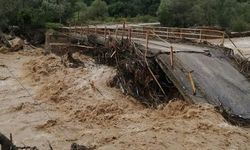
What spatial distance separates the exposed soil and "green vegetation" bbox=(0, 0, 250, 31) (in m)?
20.6

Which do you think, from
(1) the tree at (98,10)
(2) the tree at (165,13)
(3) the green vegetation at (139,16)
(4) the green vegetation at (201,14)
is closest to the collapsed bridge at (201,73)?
(3) the green vegetation at (139,16)

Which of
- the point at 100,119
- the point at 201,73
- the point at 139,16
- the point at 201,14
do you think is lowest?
the point at 139,16

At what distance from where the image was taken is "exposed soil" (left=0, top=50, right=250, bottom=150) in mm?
15859

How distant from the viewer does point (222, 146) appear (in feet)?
50.2

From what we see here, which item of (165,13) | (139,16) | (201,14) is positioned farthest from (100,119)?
(139,16)

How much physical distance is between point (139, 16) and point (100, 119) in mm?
62666

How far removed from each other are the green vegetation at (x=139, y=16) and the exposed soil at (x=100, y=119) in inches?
810

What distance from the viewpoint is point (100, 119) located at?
18.5m

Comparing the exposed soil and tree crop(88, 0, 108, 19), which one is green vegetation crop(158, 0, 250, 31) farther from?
the exposed soil

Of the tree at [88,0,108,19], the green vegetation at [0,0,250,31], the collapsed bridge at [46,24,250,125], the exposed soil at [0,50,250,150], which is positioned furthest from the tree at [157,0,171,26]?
the exposed soil at [0,50,250,150]

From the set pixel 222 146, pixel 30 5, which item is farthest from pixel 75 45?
pixel 222 146

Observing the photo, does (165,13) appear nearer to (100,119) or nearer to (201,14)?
(201,14)

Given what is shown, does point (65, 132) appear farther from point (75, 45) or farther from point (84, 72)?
point (75, 45)

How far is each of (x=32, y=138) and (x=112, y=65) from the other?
1001 centimetres
